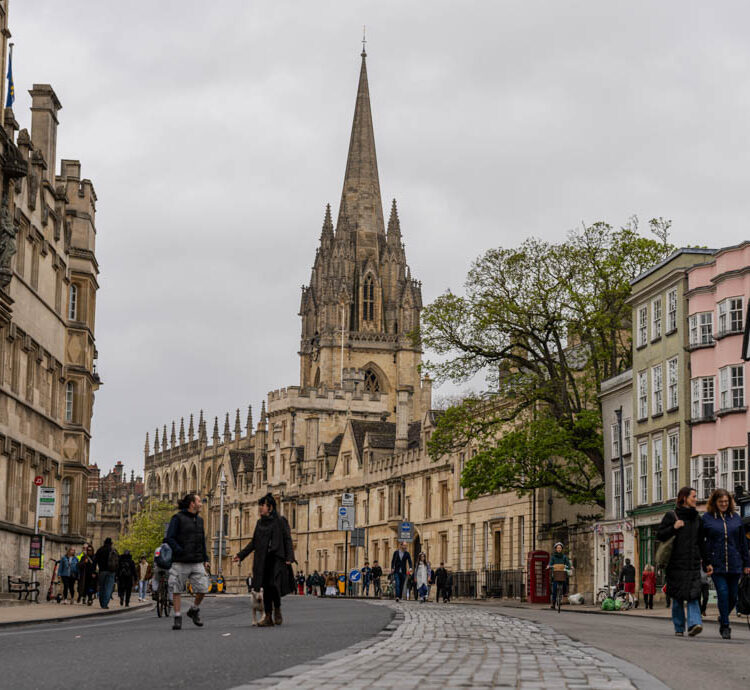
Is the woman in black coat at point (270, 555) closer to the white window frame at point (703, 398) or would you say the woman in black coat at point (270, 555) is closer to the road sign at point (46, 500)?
the road sign at point (46, 500)

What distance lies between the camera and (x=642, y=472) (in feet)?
162

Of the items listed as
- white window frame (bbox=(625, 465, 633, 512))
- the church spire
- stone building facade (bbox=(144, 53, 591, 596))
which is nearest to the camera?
white window frame (bbox=(625, 465, 633, 512))

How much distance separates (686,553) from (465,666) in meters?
6.41

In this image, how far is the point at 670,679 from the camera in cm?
1106

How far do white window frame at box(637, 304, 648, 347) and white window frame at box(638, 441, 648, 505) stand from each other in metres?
→ 3.63

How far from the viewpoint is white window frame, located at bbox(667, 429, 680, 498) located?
46156mm

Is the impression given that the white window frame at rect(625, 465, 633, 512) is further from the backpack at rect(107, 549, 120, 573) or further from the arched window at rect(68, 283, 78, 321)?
the backpack at rect(107, 549, 120, 573)

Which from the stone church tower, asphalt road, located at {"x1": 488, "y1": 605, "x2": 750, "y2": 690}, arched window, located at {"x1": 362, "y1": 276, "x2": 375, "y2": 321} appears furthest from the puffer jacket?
arched window, located at {"x1": 362, "y1": 276, "x2": 375, "y2": 321}

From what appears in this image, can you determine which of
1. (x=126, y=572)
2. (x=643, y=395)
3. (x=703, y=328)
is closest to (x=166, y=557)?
(x=126, y=572)

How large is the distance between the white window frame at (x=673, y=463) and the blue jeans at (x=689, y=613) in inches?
1134

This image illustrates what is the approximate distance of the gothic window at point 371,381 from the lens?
133 meters

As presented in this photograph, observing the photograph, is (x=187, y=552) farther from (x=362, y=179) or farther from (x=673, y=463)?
(x=362, y=179)

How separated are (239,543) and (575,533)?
6550cm

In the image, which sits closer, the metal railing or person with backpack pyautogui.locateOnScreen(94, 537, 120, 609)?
person with backpack pyautogui.locateOnScreen(94, 537, 120, 609)
